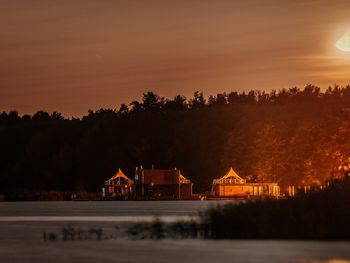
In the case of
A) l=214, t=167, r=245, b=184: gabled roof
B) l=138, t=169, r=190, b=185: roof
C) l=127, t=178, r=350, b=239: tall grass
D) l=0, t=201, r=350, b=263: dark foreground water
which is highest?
l=138, t=169, r=190, b=185: roof

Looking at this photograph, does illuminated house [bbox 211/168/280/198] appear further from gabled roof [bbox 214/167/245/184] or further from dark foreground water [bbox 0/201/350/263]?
dark foreground water [bbox 0/201/350/263]

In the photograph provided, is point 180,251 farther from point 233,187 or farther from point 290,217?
point 233,187

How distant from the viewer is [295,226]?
5319cm

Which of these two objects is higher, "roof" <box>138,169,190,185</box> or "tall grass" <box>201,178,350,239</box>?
"roof" <box>138,169,190,185</box>

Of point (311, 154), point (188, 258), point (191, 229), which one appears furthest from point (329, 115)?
point (188, 258)

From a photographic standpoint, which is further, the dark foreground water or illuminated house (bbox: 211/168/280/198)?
illuminated house (bbox: 211/168/280/198)

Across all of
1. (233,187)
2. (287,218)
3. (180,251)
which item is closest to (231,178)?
(233,187)

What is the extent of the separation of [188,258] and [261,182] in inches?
5231

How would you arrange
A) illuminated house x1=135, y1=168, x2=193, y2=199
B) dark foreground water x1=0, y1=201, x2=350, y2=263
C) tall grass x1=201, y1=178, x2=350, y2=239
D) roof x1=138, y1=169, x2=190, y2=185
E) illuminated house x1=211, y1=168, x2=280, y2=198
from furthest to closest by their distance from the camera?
illuminated house x1=135, y1=168, x2=193, y2=199 → roof x1=138, y1=169, x2=190, y2=185 → illuminated house x1=211, y1=168, x2=280, y2=198 → tall grass x1=201, y1=178, x2=350, y2=239 → dark foreground water x1=0, y1=201, x2=350, y2=263

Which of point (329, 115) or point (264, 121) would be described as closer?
point (329, 115)

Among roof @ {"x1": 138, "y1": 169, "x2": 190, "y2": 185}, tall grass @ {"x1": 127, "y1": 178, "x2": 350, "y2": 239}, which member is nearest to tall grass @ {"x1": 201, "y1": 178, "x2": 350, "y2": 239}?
tall grass @ {"x1": 127, "y1": 178, "x2": 350, "y2": 239}

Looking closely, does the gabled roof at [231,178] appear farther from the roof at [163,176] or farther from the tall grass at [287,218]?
the tall grass at [287,218]

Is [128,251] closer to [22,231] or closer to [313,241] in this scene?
[313,241]

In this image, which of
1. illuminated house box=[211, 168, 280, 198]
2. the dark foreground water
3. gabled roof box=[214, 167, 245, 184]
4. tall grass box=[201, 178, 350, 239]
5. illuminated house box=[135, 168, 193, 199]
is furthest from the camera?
illuminated house box=[135, 168, 193, 199]
